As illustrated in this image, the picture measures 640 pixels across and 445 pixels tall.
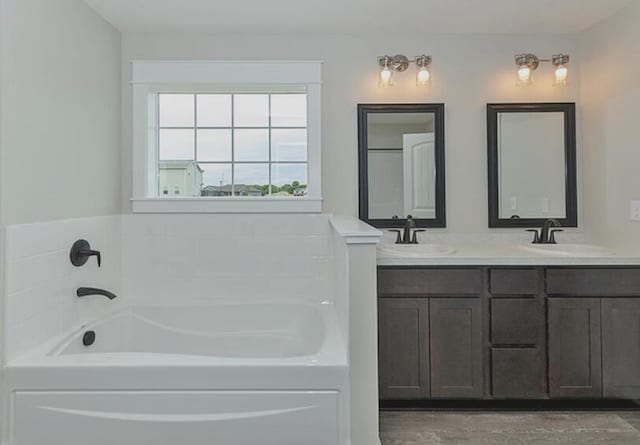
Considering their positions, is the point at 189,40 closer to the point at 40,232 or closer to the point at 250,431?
the point at 40,232

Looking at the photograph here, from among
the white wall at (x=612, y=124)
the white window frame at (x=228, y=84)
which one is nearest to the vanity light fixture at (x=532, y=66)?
the white wall at (x=612, y=124)

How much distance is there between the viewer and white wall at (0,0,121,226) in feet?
6.86

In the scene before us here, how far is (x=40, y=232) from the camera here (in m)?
2.30

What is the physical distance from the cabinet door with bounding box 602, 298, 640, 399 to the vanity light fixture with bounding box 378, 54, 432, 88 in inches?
71.5

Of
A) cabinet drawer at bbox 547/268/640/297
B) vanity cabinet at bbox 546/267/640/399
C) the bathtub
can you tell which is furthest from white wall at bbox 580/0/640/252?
the bathtub

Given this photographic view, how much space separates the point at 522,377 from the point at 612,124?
67.5 inches

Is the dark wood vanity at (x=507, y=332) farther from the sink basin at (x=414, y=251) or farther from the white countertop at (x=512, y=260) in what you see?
the sink basin at (x=414, y=251)

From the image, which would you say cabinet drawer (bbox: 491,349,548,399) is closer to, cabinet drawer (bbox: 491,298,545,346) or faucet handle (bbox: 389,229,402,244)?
cabinet drawer (bbox: 491,298,545,346)

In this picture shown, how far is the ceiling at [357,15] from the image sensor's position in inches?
112

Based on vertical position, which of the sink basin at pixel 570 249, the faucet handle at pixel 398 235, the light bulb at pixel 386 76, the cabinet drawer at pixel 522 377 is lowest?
the cabinet drawer at pixel 522 377

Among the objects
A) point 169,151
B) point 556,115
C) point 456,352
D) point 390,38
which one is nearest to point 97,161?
point 169,151

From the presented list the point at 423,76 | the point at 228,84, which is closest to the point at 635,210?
the point at 423,76

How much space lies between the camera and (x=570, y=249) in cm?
303

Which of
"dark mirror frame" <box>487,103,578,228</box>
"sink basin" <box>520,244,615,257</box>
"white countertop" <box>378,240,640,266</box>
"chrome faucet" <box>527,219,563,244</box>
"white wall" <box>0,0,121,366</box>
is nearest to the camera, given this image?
"white wall" <box>0,0,121,366</box>
